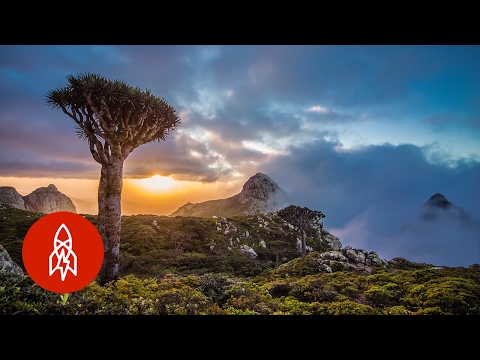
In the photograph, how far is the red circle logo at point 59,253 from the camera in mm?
5535

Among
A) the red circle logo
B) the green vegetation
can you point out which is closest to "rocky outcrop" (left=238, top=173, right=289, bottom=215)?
the green vegetation

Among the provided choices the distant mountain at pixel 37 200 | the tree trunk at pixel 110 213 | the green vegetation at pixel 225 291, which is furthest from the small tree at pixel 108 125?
the distant mountain at pixel 37 200

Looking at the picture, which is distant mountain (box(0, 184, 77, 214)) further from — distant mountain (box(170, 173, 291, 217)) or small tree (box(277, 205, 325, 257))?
small tree (box(277, 205, 325, 257))

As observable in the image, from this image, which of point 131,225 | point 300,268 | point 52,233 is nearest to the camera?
point 52,233

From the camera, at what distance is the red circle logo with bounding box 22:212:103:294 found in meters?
5.54

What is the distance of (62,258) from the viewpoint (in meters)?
5.54

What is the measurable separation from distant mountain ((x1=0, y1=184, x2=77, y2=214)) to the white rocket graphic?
1631 centimetres

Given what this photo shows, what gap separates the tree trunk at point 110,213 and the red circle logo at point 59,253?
112 inches
